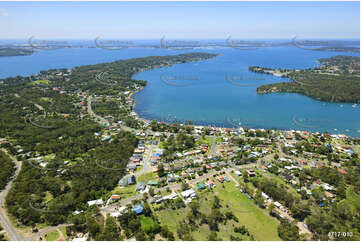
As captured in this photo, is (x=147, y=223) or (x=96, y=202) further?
(x=96, y=202)

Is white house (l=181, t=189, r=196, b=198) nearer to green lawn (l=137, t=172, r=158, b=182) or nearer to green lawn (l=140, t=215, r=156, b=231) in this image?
green lawn (l=140, t=215, r=156, b=231)

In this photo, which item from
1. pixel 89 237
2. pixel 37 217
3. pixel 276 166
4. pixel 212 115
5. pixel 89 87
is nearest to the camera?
pixel 89 237

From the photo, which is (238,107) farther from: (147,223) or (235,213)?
(147,223)

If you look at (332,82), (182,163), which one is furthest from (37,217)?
(332,82)

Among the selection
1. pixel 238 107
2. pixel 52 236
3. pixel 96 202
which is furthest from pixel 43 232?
pixel 238 107

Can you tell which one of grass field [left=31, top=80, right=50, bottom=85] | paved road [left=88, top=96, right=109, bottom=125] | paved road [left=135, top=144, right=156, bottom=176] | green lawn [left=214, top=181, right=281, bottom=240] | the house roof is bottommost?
green lawn [left=214, top=181, right=281, bottom=240]

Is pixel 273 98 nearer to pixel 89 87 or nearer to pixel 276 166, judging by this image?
pixel 276 166

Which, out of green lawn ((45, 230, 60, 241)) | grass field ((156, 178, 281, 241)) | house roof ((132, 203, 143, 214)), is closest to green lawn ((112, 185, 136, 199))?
house roof ((132, 203, 143, 214))
